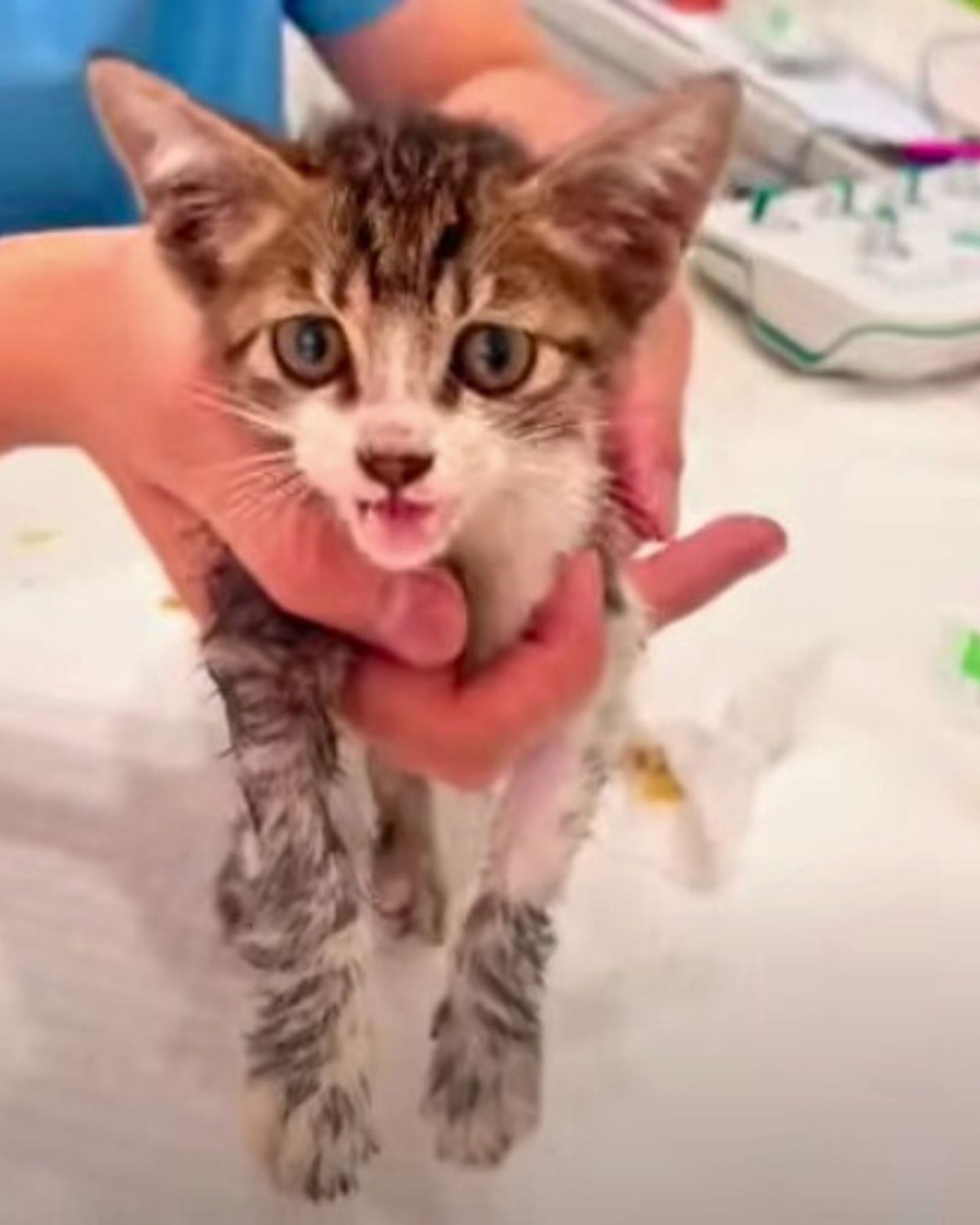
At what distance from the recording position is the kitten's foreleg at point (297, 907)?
761 mm

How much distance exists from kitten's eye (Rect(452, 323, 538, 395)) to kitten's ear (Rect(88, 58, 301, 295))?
0.23 ft

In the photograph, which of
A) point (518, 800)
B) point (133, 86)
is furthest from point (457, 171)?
point (518, 800)

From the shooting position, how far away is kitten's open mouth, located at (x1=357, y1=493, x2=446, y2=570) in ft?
2.21

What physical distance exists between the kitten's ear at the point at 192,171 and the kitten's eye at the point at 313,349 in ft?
0.11

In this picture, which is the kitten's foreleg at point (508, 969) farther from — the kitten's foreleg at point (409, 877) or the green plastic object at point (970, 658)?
the green plastic object at point (970, 658)

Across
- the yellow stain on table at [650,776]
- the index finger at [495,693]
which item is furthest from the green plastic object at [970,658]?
the index finger at [495,693]

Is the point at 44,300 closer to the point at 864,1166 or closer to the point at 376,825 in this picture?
the point at 376,825

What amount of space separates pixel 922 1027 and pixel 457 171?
344 mm

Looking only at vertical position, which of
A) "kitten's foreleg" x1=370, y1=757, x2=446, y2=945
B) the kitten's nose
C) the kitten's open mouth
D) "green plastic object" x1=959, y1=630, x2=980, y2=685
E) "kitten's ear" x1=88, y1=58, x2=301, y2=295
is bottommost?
"kitten's foreleg" x1=370, y1=757, x2=446, y2=945

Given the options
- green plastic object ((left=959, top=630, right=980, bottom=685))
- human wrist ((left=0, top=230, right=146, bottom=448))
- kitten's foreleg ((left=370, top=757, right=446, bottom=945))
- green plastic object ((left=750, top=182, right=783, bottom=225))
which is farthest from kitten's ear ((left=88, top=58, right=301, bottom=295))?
green plastic object ((left=750, top=182, right=783, bottom=225))

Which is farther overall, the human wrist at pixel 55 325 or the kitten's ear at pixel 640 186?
the human wrist at pixel 55 325

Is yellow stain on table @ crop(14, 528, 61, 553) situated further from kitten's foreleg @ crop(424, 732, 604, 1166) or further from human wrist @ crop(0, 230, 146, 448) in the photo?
kitten's foreleg @ crop(424, 732, 604, 1166)

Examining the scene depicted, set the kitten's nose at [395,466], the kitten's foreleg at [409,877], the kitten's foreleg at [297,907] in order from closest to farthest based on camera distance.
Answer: the kitten's nose at [395,466]
the kitten's foreleg at [297,907]
the kitten's foreleg at [409,877]

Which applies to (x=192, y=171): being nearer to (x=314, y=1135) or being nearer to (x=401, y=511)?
(x=401, y=511)
